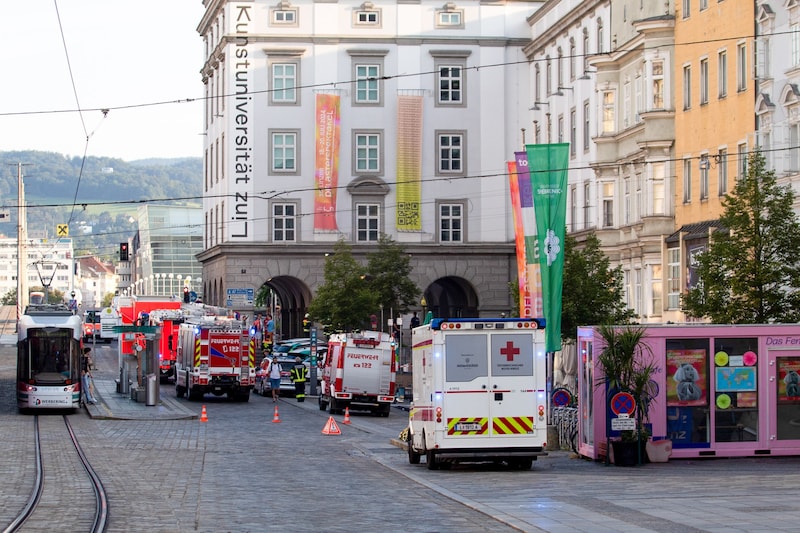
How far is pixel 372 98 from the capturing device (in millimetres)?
82312

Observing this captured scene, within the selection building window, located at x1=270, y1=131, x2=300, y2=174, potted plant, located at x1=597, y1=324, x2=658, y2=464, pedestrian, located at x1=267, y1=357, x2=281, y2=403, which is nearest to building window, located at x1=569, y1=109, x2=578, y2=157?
pedestrian, located at x1=267, y1=357, x2=281, y2=403

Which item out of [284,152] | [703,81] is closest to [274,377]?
[703,81]

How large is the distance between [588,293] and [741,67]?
340 inches

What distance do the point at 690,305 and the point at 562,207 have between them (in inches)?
198

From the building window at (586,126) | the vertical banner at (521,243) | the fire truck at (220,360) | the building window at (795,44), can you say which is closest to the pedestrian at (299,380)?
the fire truck at (220,360)

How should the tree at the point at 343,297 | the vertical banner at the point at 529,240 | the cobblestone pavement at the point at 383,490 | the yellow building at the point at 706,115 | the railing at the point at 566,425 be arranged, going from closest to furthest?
the cobblestone pavement at the point at 383,490 < the railing at the point at 566,425 < the vertical banner at the point at 529,240 < the yellow building at the point at 706,115 < the tree at the point at 343,297

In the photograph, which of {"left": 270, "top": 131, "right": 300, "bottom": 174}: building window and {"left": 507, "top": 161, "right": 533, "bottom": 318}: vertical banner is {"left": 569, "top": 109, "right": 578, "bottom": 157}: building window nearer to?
{"left": 270, "top": 131, "right": 300, "bottom": 174}: building window

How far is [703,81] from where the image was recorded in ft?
169

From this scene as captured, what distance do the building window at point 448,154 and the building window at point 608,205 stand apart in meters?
21.1

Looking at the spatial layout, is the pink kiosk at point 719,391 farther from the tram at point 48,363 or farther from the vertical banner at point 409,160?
the vertical banner at point 409,160

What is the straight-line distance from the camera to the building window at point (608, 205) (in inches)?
2416

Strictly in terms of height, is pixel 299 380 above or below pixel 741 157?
below

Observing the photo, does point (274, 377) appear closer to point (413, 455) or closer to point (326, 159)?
point (326, 159)

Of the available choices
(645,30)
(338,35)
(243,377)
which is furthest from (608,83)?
(338,35)
